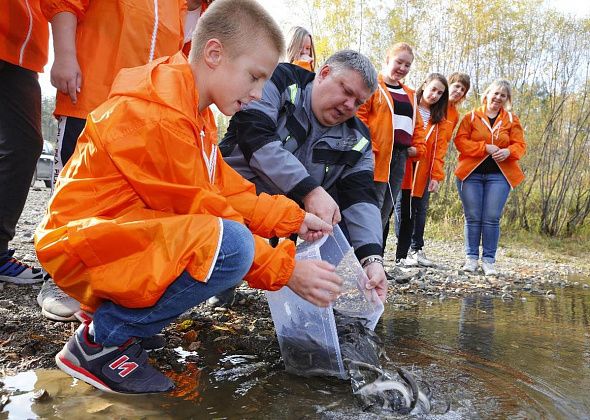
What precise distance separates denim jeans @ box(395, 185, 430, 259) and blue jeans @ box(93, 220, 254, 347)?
390 cm

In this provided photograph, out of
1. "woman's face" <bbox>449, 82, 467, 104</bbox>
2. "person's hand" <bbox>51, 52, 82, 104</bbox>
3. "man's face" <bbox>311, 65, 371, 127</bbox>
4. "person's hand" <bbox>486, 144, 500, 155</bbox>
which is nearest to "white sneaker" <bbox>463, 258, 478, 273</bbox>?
"person's hand" <bbox>486, 144, 500, 155</bbox>

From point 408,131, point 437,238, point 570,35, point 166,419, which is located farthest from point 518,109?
point 166,419

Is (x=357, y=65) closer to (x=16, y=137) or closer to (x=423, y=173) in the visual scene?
(x=16, y=137)

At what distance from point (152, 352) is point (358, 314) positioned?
0.95 m

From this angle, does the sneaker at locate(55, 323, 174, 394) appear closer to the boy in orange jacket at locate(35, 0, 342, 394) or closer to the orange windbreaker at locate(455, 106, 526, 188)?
the boy in orange jacket at locate(35, 0, 342, 394)

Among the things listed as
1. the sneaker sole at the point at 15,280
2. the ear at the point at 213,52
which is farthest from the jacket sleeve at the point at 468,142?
the sneaker sole at the point at 15,280

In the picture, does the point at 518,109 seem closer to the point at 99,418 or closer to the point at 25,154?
the point at 25,154

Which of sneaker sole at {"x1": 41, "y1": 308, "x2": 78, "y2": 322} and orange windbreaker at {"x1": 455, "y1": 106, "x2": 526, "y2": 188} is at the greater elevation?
orange windbreaker at {"x1": 455, "y1": 106, "x2": 526, "y2": 188}

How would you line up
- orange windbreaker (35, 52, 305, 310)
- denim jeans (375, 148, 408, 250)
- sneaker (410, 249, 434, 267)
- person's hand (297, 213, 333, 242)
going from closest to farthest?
orange windbreaker (35, 52, 305, 310) < person's hand (297, 213, 333, 242) < denim jeans (375, 148, 408, 250) < sneaker (410, 249, 434, 267)

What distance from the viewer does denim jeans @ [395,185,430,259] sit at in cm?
540

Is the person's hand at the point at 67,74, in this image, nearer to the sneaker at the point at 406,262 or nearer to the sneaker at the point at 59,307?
the sneaker at the point at 59,307

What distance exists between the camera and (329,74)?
8.70ft

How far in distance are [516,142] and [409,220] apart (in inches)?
54.2

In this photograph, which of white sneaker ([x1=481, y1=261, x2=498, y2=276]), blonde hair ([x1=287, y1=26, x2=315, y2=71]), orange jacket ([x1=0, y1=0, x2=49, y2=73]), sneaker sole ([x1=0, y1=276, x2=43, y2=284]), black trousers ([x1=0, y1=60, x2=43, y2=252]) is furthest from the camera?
white sneaker ([x1=481, y1=261, x2=498, y2=276])
